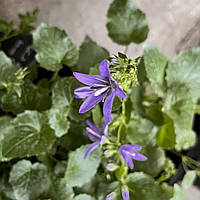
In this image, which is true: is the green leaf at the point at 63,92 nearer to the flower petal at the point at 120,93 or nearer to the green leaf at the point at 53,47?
the green leaf at the point at 53,47

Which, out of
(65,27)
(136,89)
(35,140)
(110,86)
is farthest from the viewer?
(65,27)

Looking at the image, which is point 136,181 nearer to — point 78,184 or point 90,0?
point 78,184

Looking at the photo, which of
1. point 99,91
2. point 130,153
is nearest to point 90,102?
point 99,91

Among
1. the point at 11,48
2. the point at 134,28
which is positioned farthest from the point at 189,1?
the point at 11,48

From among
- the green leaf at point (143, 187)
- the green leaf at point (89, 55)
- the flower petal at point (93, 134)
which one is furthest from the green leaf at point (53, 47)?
the green leaf at point (143, 187)

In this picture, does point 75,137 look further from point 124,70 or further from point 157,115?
point 124,70
